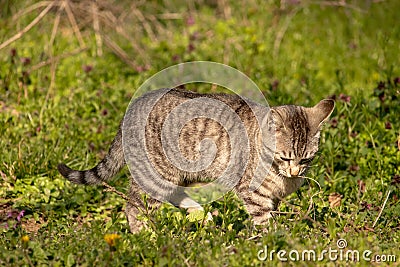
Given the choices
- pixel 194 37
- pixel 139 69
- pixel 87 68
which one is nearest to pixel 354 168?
pixel 139 69

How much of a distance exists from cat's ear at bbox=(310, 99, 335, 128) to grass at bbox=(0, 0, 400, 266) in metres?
0.51

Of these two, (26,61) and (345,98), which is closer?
(345,98)

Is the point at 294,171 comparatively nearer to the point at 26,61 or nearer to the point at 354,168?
the point at 354,168

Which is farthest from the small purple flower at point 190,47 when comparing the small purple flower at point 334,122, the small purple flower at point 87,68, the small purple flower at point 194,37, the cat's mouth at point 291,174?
the cat's mouth at point 291,174

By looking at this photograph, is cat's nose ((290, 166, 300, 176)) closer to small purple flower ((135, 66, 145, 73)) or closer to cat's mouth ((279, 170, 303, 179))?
cat's mouth ((279, 170, 303, 179))

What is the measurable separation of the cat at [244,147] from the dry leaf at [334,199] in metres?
0.57

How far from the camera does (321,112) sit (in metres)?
4.68

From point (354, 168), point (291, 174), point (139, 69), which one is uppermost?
point (139, 69)

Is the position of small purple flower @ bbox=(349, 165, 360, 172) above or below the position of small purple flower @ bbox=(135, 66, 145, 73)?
below

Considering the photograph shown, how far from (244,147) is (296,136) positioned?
0.46 m

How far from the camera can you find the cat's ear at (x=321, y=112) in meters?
4.64

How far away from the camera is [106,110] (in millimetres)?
6496

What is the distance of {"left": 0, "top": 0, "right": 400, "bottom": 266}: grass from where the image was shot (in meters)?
4.03

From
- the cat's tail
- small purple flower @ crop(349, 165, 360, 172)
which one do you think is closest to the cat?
the cat's tail
